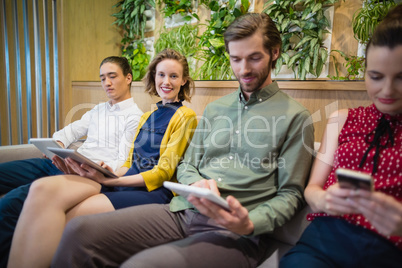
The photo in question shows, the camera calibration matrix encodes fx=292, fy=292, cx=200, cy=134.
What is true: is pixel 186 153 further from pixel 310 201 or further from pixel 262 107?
pixel 310 201

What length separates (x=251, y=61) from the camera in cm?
126

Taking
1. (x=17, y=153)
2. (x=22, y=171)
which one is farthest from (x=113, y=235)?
(x=17, y=153)

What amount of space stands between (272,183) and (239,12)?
1.59m

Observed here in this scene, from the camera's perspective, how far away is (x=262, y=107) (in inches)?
50.6

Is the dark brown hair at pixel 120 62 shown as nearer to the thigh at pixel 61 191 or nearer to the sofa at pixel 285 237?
the thigh at pixel 61 191

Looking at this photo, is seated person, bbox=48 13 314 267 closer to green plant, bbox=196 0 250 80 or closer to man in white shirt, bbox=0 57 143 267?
man in white shirt, bbox=0 57 143 267

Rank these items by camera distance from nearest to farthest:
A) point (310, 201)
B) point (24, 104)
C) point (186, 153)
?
point (310, 201) → point (186, 153) → point (24, 104)

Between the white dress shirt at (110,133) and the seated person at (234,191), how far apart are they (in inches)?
25.3

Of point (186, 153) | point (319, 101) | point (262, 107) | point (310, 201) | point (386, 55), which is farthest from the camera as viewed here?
point (319, 101)

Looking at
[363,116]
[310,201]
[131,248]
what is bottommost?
[131,248]

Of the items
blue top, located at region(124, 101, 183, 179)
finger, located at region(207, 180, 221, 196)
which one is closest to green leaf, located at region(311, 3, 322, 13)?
blue top, located at region(124, 101, 183, 179)

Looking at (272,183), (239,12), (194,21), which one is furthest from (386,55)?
(194,21)

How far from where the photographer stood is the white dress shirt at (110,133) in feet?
6.25

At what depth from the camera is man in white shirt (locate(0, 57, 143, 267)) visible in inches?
71.7
